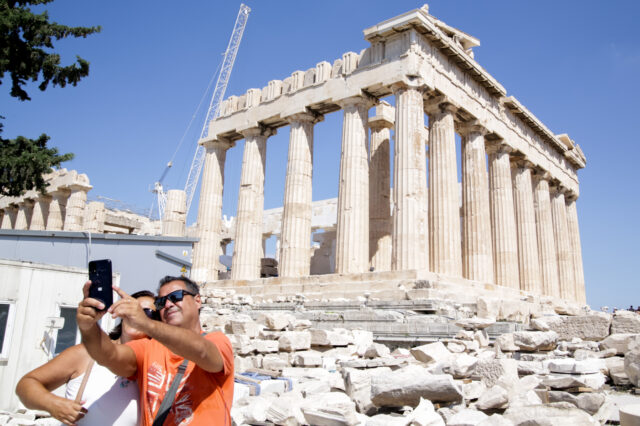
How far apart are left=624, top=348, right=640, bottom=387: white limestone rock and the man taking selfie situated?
583cm

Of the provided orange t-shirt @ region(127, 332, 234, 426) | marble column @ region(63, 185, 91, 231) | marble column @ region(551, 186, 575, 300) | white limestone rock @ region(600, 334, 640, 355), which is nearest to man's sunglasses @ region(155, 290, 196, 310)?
orange t-shirt @ region(127, 332, 234, 426)

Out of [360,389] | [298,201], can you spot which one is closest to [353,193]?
[298,201]

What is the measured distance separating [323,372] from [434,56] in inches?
683

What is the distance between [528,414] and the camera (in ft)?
15.6

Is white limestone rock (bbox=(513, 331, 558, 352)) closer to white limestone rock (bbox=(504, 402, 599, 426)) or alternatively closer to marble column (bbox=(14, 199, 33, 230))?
white limestone rock (bbox=(504, 402, 599, 426))

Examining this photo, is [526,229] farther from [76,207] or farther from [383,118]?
[76,207]

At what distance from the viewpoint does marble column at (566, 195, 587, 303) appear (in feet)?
107

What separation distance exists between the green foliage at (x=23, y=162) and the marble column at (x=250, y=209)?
10.3m

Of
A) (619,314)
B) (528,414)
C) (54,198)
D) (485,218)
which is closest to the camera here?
(528,414)

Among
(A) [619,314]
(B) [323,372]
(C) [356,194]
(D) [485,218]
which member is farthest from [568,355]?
(D) [485,218]

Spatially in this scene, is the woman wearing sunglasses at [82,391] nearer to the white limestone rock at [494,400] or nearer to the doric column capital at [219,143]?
the white limestone rock at [494,400]

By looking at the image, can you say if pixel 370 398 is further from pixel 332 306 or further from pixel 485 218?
pixel 485 218

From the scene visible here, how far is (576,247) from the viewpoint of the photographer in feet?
111

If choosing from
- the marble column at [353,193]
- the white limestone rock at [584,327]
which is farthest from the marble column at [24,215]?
the white limestone rock at [584,327]
